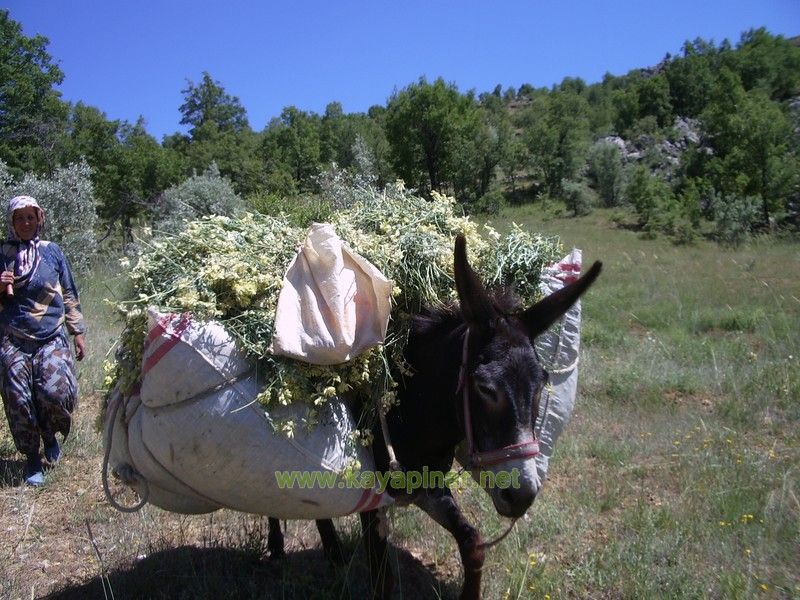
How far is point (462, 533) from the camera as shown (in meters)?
2.92

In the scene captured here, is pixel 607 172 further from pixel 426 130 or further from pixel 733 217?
pixel 733 217

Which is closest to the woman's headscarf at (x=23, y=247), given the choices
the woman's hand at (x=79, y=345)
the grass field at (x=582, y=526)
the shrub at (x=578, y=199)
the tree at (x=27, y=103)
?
the woman's hand at (x=79, y=345)

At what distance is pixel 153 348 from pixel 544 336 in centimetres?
211

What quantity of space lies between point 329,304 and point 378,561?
1.46 meters

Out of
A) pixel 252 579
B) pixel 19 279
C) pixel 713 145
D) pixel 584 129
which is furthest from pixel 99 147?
pixel 713 145

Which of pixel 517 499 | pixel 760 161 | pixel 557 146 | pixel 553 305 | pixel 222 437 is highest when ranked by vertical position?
pixel 557 146

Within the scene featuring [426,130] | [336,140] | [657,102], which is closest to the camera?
[426,130]

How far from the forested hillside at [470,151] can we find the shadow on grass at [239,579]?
9.36 meters

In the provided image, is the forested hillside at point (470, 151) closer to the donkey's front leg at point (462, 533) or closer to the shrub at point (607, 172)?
the shrub at point (607, 172)

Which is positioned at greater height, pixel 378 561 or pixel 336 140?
pixel 336 140

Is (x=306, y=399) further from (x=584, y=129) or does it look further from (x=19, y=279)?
(x=584, y=129)

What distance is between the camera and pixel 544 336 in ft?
11.4

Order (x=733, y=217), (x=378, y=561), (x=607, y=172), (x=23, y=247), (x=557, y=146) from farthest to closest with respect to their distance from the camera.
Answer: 1. (x=557, y=146)
2. (x=607, y=172)
3. (x=733, y=217)
4. (x=23, y=247)
5. (x=378, y=561)

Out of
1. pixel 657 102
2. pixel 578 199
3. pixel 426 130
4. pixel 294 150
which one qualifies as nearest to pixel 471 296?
pixel 426 130
